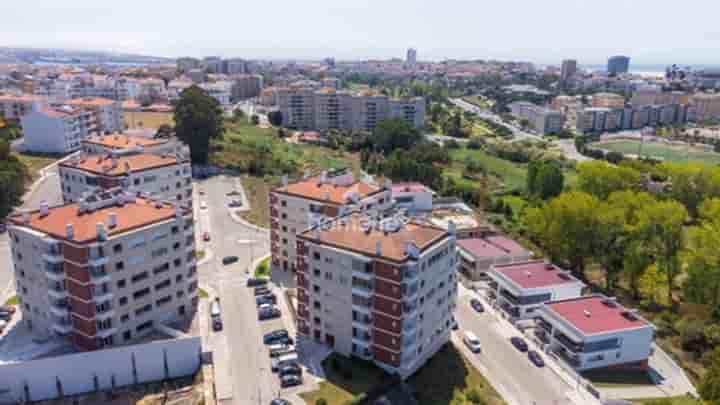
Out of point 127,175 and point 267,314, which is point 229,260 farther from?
point 127,175

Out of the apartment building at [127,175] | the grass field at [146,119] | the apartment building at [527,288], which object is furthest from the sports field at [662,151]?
the apartment building at [127,175]

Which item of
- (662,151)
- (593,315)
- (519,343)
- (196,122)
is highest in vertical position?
(196,122)

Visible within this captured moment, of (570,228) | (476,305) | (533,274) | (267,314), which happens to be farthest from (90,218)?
(570,228)

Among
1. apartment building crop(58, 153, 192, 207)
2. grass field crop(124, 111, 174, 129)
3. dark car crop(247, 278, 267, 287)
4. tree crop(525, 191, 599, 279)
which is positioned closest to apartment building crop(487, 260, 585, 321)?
tree crop(525, 191, 599, 279)

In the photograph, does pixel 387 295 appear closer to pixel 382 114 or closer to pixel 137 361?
pixel 137 361

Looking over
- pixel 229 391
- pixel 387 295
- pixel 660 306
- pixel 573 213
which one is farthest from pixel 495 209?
pixel 229 391

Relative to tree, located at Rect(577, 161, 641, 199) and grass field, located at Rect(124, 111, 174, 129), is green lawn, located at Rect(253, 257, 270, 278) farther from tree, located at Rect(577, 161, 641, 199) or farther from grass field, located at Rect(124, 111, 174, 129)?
grass field, located at Rect(124, 111, 174, 129)
